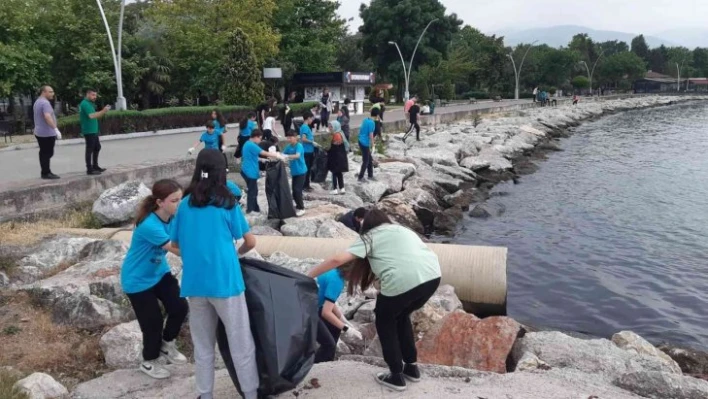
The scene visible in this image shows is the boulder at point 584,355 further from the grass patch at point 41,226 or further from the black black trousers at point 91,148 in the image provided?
the black black trousers at point 91,148

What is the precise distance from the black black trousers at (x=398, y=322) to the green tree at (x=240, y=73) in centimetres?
2724

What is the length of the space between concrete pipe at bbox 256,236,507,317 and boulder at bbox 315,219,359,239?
3.35 ft

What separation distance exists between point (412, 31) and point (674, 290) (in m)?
48.1

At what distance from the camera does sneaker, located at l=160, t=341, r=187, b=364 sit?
16.1 ft

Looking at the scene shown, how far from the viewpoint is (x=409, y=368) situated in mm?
4453

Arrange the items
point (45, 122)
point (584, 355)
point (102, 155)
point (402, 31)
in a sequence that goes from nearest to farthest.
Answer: point (584, 355) → point (45, 122) → point (102, 155) → point (402, 31)

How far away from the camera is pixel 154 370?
15.5 feet

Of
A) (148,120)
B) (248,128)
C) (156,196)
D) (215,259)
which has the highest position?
(148,120)

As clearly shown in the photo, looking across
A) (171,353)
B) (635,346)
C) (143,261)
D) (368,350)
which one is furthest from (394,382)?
(635,346)

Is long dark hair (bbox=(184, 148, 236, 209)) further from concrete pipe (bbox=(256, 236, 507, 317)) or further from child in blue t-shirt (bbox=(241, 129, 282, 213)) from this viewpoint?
child in blue t-shirt (bbox=(241, 129, 282, 213))

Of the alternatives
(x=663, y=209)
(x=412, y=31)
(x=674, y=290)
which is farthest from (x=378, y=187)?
(x=412, y=31)

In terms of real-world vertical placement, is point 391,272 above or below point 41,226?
above

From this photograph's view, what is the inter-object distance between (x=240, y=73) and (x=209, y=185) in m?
27.4

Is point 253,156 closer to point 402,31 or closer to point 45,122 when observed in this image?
point 45,122
